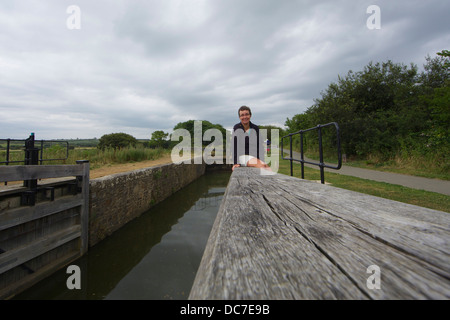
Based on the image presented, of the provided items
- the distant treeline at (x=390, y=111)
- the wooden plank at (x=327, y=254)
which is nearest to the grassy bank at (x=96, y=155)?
the wooden plank at (x=327, y=254)

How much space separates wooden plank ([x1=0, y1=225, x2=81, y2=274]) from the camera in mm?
2953

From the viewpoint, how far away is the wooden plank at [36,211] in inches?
116

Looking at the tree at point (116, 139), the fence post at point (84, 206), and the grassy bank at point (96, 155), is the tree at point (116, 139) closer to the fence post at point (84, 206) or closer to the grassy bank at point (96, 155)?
the grassy bank at point (96, 155)

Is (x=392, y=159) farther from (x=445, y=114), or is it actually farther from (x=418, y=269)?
(x=418, y=269)

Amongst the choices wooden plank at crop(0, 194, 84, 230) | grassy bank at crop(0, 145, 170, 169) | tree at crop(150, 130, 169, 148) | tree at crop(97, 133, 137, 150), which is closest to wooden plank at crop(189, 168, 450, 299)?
wooden plank at crop(0, 194, 84, 230)

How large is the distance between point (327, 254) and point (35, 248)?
4512 millimetres

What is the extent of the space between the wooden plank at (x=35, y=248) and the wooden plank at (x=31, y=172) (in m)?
1.09

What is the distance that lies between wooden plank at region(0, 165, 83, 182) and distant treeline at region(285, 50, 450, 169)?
40.9ft

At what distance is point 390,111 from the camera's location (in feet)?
46.4

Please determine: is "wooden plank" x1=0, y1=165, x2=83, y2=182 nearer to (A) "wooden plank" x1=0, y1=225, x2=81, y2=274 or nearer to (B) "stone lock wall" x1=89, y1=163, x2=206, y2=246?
(B) "stone lock wall" x1=89, y1=163, x2=206, y2=246

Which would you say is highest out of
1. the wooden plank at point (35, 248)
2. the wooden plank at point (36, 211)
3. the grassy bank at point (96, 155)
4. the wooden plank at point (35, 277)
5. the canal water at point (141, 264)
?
the grassy bank at point (96, 155)

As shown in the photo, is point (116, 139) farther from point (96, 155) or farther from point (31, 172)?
point (31, 172)
